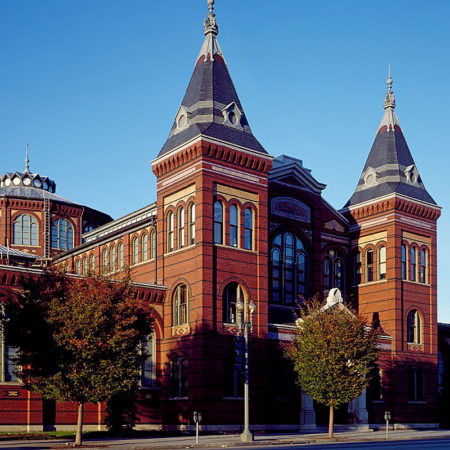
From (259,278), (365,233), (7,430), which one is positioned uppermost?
(365,233)

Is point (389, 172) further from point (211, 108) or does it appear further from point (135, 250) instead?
point (135, 250)

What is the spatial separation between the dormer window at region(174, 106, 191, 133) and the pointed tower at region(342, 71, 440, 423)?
1614 cm

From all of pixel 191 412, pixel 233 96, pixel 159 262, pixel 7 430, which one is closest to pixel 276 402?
pixel 191 412

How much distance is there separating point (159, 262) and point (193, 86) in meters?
11.3

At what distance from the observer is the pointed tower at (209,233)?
40.8 m

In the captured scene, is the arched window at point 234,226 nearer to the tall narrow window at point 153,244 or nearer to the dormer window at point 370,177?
the tall narrow window at point 153,244

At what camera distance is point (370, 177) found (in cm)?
5497

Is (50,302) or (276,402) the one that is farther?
(276,402)

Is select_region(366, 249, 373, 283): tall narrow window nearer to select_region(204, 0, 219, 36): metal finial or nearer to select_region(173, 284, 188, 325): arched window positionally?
select_region(173, 284, 188, 325): arched window

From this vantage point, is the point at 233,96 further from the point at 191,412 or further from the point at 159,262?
the point at 191,412

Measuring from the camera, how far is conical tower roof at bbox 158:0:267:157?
43562 millimetres

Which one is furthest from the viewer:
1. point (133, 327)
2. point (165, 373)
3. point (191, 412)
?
point (165, 373)

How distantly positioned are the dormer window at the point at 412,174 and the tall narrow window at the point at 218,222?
58.5 ft

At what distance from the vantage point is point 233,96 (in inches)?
1806
